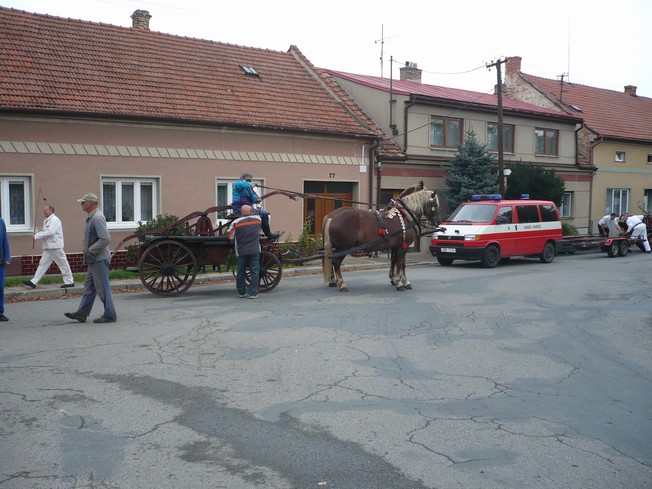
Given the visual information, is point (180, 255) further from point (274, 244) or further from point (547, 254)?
point (547, 254)

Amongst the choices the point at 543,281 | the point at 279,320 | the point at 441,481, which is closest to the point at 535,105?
the point at 543,281

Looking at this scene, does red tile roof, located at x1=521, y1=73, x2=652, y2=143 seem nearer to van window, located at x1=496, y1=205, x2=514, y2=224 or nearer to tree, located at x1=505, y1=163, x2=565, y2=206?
tree, located at x1=505, y1=163, x2=565, y2=206

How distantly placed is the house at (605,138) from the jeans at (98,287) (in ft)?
88.1

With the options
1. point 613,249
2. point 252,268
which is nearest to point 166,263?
point 252,268

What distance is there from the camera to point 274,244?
533 inches

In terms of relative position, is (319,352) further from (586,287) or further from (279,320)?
(586,287)

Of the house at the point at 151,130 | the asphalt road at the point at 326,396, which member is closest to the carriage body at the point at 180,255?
the asphalt road at the point at 326,396

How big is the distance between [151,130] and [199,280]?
4.69 m

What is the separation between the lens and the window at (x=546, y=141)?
30.0 meters

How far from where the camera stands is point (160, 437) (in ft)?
17.0

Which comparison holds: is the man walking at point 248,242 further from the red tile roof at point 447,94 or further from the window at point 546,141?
the window at point 546,141

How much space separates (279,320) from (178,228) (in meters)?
4.65

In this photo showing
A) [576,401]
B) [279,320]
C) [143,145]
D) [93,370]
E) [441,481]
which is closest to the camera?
[441,481]

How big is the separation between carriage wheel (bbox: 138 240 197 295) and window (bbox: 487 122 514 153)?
18.2 meters
